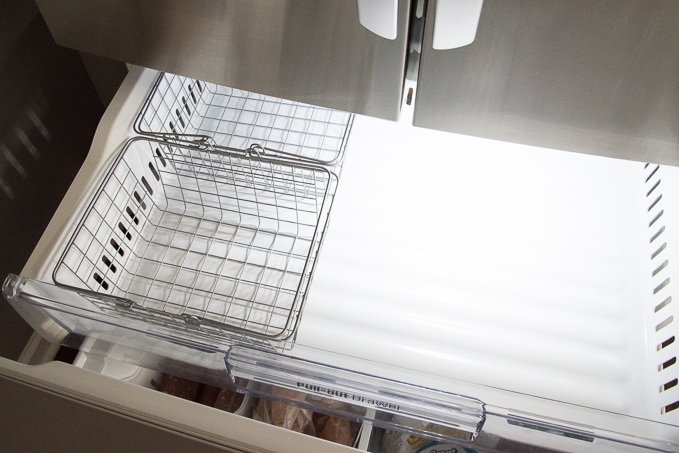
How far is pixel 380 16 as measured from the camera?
23.7 inches

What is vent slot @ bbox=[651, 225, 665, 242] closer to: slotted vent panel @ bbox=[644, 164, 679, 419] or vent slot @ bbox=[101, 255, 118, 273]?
slotted vent panel @ bbox=[644, 164, 679, 419]

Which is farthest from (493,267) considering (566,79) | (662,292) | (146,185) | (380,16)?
(146,185)

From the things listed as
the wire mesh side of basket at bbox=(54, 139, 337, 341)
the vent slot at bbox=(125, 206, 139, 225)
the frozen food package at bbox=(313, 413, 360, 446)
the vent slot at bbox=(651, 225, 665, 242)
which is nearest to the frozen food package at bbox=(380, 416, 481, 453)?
the frozen food package at bbox=(313, 413, 360, 446)

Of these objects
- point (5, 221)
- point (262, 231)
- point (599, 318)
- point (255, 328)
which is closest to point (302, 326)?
point (255, 328)

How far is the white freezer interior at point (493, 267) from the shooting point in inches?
32.0

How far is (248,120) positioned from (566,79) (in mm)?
613

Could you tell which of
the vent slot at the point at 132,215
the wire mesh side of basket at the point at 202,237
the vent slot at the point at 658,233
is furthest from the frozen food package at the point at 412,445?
the vent slot at the point at 132,215

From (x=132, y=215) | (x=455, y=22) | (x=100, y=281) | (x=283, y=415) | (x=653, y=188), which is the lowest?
(x=283, y=415)

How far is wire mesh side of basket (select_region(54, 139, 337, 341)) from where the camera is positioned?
2.76 feet

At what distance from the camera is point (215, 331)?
29.2 inches

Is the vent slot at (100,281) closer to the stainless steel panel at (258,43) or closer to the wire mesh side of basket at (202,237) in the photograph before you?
the wire mesh side of basket at (202,237)

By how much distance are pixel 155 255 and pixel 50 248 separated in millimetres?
185

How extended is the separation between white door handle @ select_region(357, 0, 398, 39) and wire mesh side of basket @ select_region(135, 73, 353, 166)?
0.37 metres

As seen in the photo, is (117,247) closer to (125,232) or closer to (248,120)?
(125,232)
